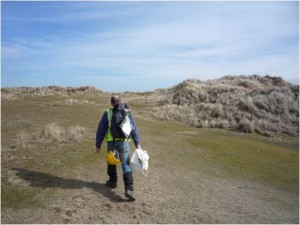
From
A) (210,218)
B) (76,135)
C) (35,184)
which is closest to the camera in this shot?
(210,218)

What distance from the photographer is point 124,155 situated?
8.28 metres

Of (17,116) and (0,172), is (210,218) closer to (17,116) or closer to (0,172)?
(0,172)

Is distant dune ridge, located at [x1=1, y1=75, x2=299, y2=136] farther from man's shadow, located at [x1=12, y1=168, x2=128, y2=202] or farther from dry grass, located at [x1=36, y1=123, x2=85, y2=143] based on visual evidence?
man's shadow, located at [x1=12, y1=168, x2=128, y2=202]

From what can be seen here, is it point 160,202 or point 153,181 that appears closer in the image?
point 160,202

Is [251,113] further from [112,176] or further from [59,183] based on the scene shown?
[59,183]

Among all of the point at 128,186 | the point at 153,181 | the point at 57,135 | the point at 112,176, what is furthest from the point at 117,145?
the point at 57,135

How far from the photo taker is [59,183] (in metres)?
8.98

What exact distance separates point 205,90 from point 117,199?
92.2ft

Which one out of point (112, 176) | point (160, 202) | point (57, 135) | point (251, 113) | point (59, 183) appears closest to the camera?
point (160, 202)

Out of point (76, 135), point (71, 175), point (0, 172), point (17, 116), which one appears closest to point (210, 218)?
point (71, 175)

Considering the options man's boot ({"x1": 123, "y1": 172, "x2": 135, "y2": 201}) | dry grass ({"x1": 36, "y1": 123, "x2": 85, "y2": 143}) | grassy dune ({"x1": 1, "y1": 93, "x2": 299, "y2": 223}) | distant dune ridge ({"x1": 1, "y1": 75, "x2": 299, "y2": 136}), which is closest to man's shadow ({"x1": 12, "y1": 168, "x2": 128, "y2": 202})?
grassy dune ({"x1": 1, "y1": 93, "x2": 299, "y2": 223})

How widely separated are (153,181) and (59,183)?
2.22 m

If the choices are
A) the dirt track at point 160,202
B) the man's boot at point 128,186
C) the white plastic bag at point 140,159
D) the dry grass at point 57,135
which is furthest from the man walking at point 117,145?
the dry grass at point 57,135

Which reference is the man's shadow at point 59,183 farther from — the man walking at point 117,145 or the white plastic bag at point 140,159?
the white plastic bag at point 140,159
